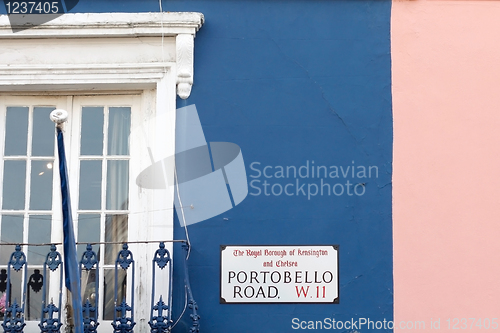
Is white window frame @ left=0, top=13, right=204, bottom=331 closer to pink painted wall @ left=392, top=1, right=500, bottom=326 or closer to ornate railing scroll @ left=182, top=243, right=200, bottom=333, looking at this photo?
ornate railing scroll @ left=182, top=243, right=200, bottom=333

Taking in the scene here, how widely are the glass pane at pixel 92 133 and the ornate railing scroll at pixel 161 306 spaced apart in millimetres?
1092

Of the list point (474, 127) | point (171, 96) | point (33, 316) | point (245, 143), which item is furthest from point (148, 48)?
point (474, 127)

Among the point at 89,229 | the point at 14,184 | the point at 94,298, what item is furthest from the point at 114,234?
the point at 14,184

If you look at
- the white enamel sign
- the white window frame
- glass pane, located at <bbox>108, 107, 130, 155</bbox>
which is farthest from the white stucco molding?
the white enamel sign

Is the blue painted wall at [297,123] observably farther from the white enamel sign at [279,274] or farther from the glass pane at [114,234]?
the glass pane at [114,234]

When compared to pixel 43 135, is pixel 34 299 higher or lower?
lower

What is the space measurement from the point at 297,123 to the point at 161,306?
180 centimetres

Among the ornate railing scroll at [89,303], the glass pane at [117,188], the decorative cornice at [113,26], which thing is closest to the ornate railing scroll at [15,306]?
the ornate railing scroll at [89,303]

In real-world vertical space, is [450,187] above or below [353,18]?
below

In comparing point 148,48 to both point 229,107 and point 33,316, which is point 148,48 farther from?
point 33,316

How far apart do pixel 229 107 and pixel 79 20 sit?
4.59 feet

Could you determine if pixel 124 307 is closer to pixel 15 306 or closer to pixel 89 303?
pixel 89 303

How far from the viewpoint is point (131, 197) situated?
6172 mm

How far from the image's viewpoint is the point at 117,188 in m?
6.22
